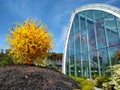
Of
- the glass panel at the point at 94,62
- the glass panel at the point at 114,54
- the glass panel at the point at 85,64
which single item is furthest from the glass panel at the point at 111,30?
the glass panel at the point at 85,64

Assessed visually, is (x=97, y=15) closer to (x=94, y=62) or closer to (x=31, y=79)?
(x=94, y=62)

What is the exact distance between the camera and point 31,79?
12.0m

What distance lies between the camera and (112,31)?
22.9 m

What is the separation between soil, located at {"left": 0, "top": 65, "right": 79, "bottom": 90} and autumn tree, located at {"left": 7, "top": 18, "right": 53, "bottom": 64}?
5.74ft

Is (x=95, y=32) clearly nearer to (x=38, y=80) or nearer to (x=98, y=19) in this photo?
(x=98, y=19)

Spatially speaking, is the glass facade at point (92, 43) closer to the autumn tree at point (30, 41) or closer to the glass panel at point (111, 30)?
the glass panel at point (111, 30)

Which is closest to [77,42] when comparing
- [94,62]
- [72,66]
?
[72,66]

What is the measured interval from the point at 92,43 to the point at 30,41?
12207 mm

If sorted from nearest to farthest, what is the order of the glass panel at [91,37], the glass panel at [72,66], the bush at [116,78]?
the bush at [116,78] → the glass panel at [91,37] → the glass panel at [72,66]

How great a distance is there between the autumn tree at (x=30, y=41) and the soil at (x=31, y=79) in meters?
1.75

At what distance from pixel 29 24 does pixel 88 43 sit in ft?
41.0

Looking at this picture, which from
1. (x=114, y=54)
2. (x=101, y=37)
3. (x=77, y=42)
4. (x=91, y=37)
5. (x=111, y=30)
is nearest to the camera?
(x=114, y=54)

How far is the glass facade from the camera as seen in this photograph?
22.7m

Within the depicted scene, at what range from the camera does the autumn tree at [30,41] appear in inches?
579
